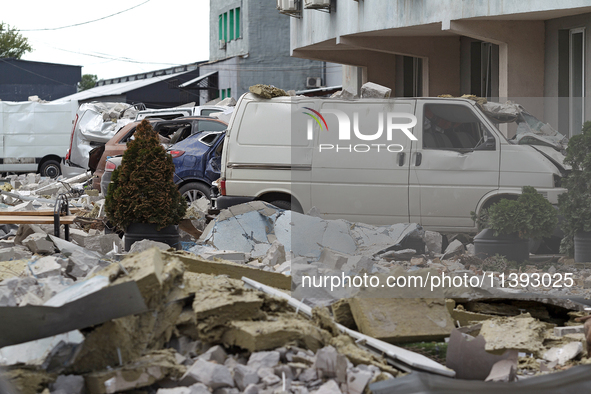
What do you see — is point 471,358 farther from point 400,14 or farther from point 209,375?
point 400,14

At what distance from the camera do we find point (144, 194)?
8.01m

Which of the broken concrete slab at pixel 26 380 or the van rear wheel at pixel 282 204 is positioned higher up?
the van rear wheel at pixel 282 204

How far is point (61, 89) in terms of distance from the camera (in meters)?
52.3

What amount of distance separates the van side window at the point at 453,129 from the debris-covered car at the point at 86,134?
1330 cm

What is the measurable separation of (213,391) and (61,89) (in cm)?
5245

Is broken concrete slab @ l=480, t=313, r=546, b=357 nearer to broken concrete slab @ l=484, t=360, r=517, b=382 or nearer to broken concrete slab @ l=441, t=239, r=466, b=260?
broken concrete slab @ l=484, t=360, r=517, b=382

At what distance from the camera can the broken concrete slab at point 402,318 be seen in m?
4.85

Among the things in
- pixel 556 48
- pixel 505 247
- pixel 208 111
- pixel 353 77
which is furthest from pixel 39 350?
pixel 353 77

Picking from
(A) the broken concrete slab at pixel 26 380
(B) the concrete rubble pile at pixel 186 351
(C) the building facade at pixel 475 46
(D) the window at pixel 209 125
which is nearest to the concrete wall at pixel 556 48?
(C) the building facade at pixel 475 46

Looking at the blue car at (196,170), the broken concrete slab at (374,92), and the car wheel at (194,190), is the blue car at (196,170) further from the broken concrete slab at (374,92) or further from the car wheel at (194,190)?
the broken concrete slab at (374,92)

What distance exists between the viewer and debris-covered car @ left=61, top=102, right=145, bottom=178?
62.6 feet

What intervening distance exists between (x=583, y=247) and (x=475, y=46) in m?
9.45

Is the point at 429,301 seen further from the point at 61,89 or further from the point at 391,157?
the point at 61,89

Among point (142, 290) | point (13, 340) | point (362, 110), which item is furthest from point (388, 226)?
point (13, 340)
